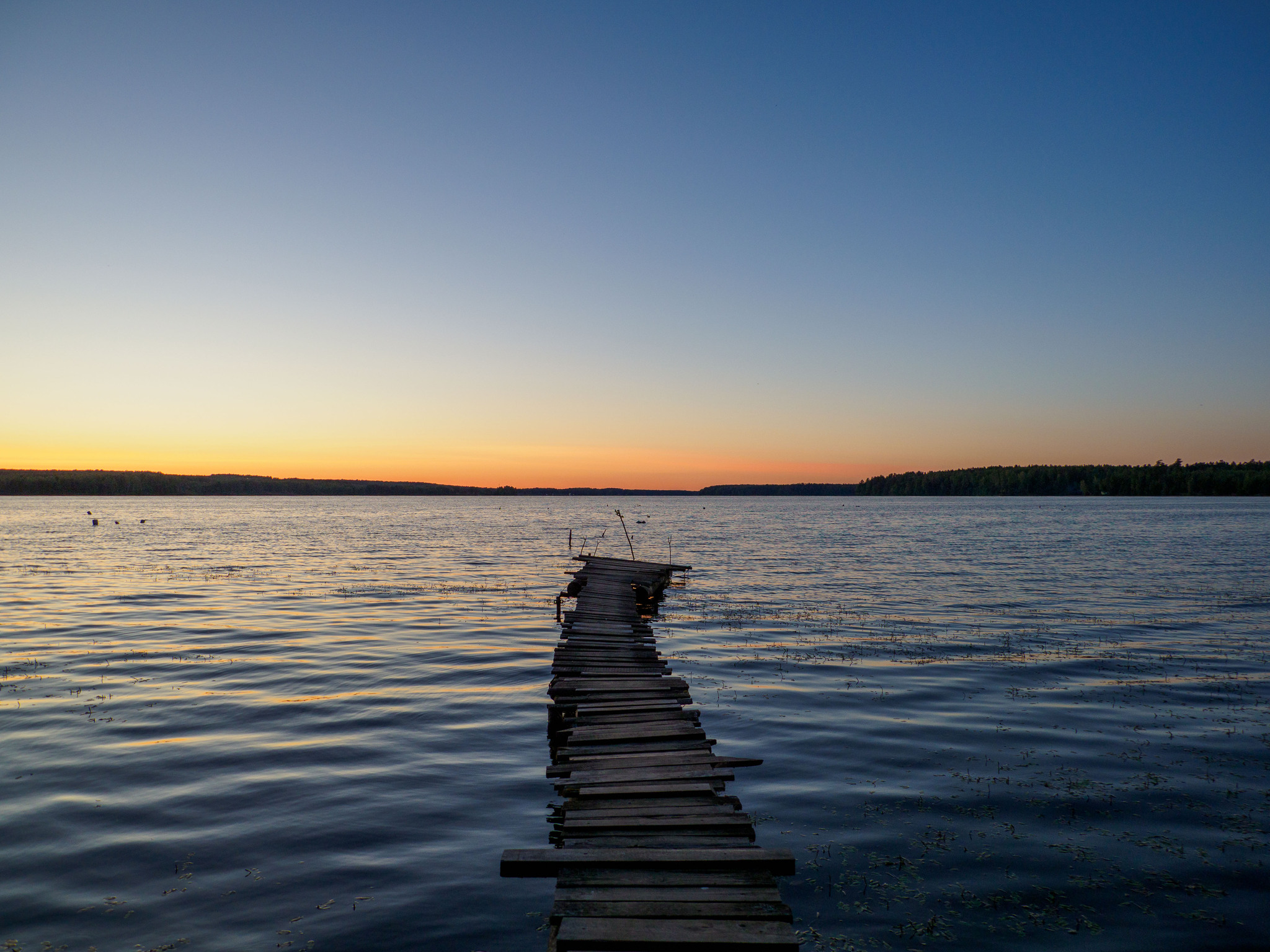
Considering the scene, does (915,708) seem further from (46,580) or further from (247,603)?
(46,580)

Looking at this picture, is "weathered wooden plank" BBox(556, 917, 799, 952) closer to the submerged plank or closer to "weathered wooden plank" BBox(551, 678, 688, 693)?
the submerged plank

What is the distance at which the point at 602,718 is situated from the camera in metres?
13.5

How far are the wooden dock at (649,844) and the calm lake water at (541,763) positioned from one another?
114cm

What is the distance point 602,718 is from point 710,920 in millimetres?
6765

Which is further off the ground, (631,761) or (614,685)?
(631,761)

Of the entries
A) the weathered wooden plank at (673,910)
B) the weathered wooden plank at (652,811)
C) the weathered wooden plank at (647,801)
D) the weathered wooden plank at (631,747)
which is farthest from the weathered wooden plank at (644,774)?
the weathered wooden plank at (673,910)

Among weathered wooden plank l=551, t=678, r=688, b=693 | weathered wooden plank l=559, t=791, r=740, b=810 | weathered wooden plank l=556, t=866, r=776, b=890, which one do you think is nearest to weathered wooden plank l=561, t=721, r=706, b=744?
weathered wooden plank l=559, t=791, r=740, b=810

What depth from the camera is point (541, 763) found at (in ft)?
45.8

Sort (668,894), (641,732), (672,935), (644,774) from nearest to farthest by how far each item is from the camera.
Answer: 1. (672,935)
2. (668,894)
3. (644,774)
4. (641,732)

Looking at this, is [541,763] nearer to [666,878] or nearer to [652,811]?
[652,811]

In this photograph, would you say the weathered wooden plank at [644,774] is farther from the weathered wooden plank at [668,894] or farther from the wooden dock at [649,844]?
the weathered wooden plank at [668,894]

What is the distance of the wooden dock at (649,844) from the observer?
672 cm

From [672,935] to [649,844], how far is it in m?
1.83

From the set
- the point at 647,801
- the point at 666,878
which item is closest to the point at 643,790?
the point at 647,801
